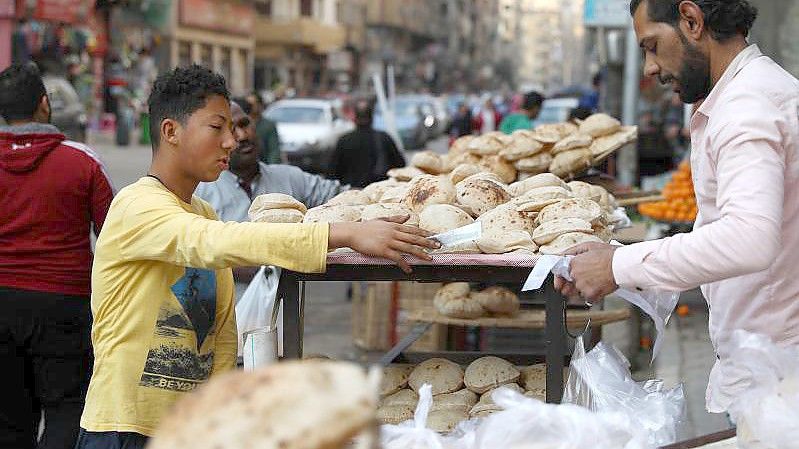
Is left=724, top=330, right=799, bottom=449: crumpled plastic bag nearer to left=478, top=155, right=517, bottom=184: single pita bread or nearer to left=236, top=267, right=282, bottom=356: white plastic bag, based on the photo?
left=236, top=267, right=282, bottom=356: white plastic bag

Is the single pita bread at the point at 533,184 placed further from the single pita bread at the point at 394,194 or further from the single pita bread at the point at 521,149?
the single pita bread at the point at 521,149

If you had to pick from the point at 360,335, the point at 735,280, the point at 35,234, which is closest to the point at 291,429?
the point at 735,280

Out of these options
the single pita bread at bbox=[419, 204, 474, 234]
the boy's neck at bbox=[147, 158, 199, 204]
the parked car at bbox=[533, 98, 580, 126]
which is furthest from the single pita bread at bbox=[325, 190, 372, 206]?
the parked car at bbox=[533, 98, 580, 126]

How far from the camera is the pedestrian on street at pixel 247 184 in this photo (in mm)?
5454

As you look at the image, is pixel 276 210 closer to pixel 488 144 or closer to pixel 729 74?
pixel 729 74

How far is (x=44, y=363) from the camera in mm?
4535

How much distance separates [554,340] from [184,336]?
108cm

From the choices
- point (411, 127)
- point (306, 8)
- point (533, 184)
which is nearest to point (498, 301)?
point (533, 184)

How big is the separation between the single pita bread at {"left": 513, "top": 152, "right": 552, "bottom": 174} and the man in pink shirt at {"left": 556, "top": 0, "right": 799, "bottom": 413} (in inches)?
98.9

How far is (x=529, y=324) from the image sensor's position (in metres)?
6.16

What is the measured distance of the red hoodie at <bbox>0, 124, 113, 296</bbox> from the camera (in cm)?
455

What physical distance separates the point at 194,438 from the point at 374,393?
226mm

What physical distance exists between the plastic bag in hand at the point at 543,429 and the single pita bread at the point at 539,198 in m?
1.48

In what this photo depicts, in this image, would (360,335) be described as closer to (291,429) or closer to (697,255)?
(697,255)
